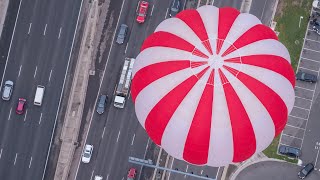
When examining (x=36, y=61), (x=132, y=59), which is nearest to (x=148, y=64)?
(x=132, y=59)

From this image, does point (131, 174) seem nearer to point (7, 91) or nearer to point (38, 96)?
point (38, 96)

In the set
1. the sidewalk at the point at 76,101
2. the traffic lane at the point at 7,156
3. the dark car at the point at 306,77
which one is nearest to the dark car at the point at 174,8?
the sidewalk at the point at 76,101

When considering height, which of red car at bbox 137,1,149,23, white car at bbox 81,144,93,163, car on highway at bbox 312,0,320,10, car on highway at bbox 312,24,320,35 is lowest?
white car at bbox 81,144,93,163

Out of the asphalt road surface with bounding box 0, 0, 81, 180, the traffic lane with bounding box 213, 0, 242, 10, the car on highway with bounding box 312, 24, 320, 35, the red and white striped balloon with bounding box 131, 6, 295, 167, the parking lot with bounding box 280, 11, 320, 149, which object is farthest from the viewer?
the car on highway with bounding box 312, 24, 320, 35

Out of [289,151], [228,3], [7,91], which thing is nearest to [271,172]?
[289,151]

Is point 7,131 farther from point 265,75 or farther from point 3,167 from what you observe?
point 265,75

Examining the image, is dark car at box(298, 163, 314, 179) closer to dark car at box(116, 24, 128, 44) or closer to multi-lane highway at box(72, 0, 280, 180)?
multi-lane highway at box(72, 0, 280, 180)

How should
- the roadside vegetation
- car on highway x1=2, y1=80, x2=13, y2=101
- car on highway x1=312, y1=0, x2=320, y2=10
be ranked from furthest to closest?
1. car on highway x1=312, y1=0, x2=320, y2=10
2. the roadside vegetation
3. car on highway x1=2, y1=80, x2=13, y2=101

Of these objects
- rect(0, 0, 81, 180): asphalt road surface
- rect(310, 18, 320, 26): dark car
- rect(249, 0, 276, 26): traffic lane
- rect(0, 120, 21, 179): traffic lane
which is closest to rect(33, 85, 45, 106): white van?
rect(0, 0, 81, 180): asphalt road surface
